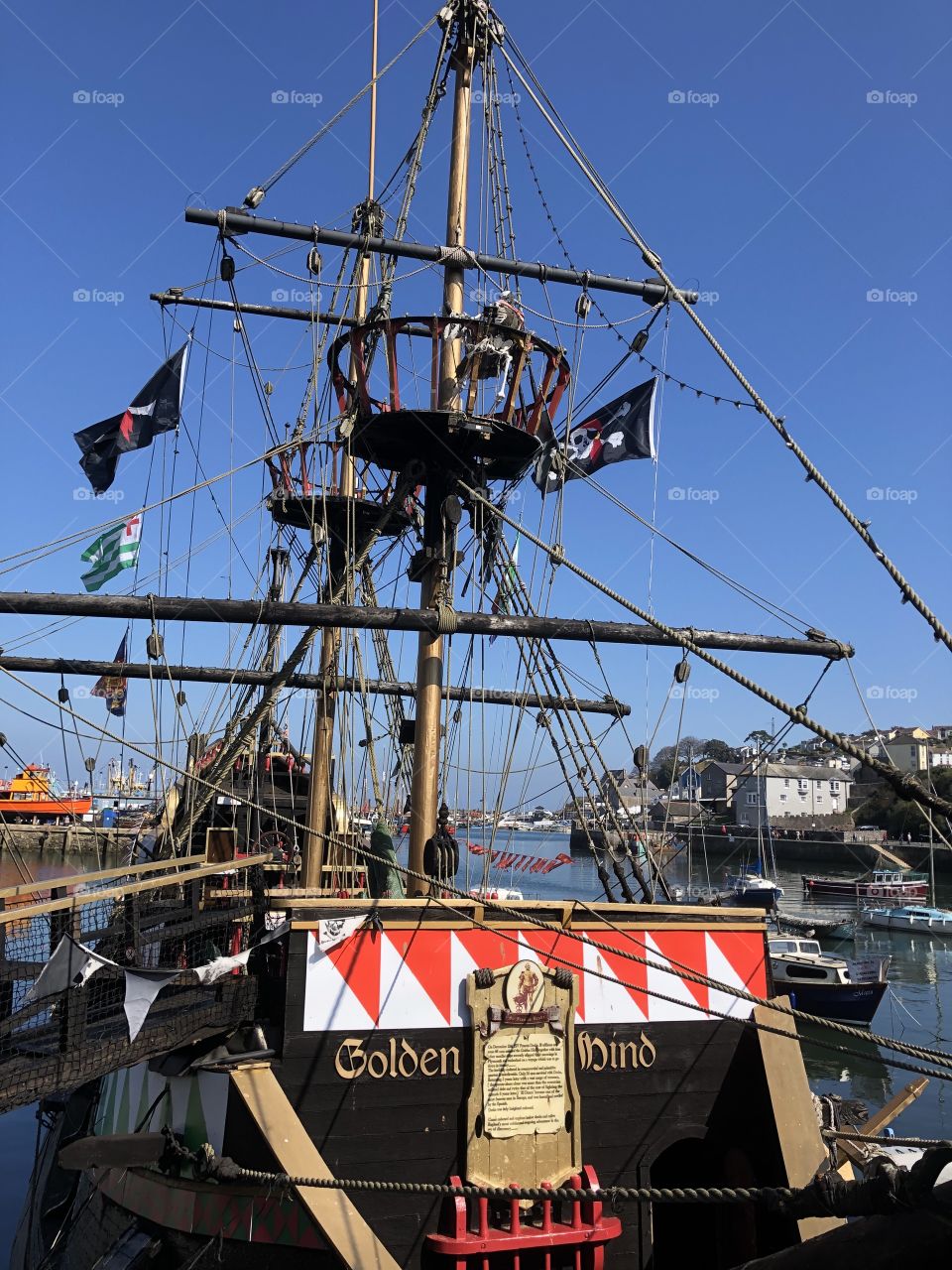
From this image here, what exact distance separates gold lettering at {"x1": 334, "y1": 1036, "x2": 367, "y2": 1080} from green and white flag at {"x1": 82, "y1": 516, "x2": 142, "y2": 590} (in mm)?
9340

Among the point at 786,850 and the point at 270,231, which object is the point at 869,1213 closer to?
the point at 270,231

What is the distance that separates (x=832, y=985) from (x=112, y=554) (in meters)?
25.8

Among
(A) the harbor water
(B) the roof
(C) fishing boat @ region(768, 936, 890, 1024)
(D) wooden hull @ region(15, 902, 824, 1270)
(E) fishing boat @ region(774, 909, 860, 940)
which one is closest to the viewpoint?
(D) wooden hull @ region(15, 902, 824, 1270)

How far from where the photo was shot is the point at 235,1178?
6.06 meters

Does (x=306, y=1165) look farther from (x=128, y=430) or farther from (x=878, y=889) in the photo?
(x=878, y=889)

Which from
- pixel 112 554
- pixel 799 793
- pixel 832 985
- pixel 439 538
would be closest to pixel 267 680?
pixel 112 554

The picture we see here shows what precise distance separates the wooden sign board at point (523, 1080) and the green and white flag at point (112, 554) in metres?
9.45

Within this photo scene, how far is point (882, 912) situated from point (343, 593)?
43.6m

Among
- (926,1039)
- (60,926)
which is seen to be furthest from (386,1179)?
(926,1039)

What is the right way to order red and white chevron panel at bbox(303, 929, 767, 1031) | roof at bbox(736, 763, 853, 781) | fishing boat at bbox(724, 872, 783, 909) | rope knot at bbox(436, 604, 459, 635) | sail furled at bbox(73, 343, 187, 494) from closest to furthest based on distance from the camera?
red and white chevron panel at bbox(303, 929, 767, 1031)
rope knot at bbox(436, 604, 459, 635)
sail furled at bbox(73, 343, 187, 494)
fishing boat at bbox(724, 872, 783, 909)
roof at bbox(736, 763, 853, 781)

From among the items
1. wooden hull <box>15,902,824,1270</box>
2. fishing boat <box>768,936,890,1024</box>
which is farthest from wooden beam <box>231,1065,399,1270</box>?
fishing boat <box>768,936,890,1024</box>

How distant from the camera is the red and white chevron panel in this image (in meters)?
Answer: 6.43

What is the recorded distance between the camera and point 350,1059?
6.34m

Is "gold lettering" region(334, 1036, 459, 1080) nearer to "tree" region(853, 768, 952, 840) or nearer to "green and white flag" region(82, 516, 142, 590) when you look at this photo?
"green and white flag" region(82, 516, 142, 590)
